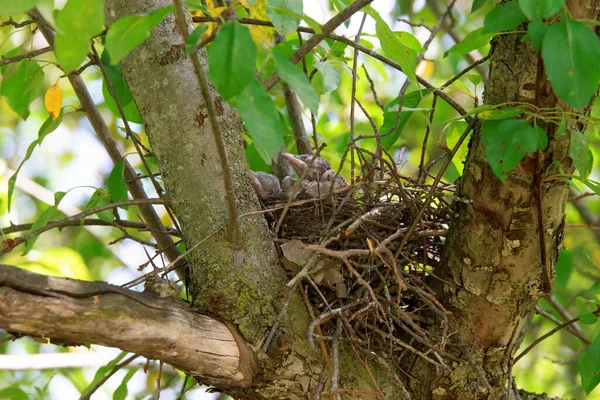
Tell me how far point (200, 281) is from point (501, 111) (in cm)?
98

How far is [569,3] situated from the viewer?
1722mm

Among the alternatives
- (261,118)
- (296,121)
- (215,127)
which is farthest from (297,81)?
(296,121)

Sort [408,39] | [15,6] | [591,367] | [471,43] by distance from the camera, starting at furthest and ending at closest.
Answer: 1. [408,39]
2. [591,367]
3. [471,43]
4. [15,6]

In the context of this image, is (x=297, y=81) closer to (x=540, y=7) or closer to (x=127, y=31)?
(x=127, y=31)

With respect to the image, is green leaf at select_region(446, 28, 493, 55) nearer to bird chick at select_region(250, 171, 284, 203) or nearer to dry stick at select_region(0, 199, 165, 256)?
dry stick at select_region(0, 199, 165, 256)

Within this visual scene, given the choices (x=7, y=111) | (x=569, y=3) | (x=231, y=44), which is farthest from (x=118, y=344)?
(x=7, y=111)

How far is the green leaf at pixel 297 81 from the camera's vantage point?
1266 millimetres

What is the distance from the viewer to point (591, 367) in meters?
2.10

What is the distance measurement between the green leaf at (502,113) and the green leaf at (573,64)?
308mm

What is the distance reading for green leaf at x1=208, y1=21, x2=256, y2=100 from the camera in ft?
3.98

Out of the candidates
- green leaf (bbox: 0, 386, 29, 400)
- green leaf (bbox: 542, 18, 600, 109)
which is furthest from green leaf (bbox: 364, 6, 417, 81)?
green leaf (bbox: 0, 386, 29, 400)

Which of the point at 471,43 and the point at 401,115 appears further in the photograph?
the point at 401,115

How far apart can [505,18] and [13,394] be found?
221 cm

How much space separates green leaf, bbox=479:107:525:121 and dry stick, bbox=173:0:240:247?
68 centimetres
